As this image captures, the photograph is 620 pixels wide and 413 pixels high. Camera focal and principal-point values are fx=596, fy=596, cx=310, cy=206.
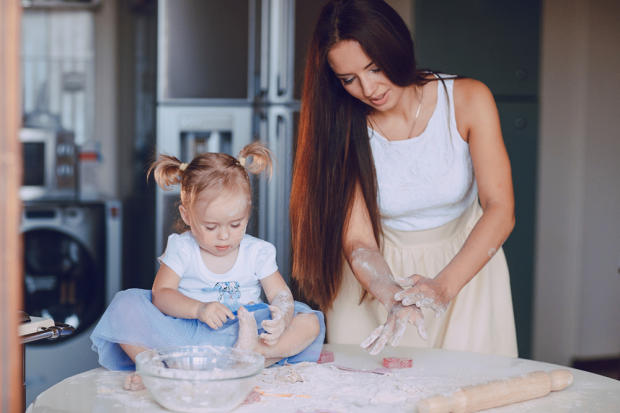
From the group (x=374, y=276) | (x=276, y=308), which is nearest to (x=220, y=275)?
(x=276, y=308)

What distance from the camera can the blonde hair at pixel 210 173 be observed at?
3.78ft

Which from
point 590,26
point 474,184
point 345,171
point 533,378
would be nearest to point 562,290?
point 590,26

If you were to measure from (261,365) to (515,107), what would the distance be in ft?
7.72

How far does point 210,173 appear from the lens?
3.82ft

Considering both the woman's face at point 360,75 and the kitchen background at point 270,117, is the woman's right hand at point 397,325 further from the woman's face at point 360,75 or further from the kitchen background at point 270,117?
the kitchen background at point 270,117

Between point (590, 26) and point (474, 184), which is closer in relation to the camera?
point (474, 184)

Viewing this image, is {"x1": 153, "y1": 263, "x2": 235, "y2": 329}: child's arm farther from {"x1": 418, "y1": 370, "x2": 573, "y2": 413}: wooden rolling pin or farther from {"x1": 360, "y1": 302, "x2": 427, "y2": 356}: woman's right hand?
{"x1": 418, "y1": 370, "x2": 573, "y2": 413}: wooden rolling pin

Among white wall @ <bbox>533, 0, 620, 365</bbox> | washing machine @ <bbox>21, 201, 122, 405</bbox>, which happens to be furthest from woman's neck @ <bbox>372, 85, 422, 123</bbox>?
white wall @ <bbox>533, 0, 620, 365</bbox>

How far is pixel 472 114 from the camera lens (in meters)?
1.34

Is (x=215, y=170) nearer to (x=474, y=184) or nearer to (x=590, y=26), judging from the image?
(x=474, y=184)

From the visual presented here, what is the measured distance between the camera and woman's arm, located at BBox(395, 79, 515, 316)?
121cm

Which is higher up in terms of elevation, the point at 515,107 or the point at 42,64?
the point at 42,64

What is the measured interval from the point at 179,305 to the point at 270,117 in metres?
1.58

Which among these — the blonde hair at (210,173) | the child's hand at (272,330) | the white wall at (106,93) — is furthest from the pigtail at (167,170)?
the white wall at (106,93)
